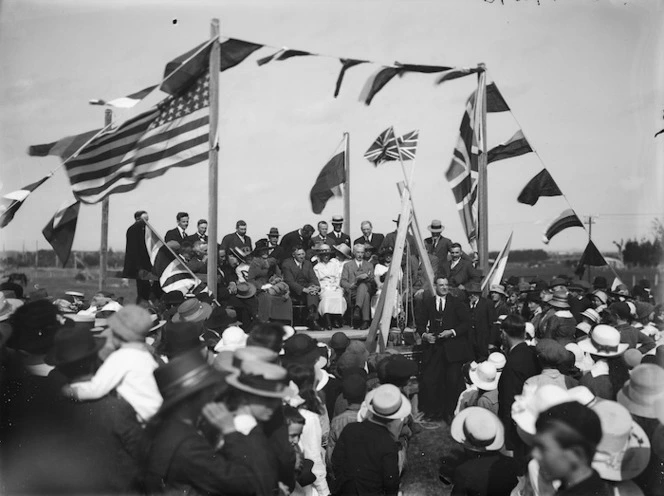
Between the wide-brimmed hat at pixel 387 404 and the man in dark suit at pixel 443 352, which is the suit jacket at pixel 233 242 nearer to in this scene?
the man in dark suit at pixel 443 352

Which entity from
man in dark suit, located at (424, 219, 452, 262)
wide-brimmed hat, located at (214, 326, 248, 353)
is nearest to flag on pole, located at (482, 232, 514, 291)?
man in dark suit, located at (424, 219, 452, 262)

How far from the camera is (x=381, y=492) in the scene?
4469 millimetres

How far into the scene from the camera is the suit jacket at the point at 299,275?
11.5 m

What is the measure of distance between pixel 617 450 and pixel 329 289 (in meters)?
8.37

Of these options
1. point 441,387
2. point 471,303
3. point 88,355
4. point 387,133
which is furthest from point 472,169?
point 88,355

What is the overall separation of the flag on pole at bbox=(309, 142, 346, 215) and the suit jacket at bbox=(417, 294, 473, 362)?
12.8 feet

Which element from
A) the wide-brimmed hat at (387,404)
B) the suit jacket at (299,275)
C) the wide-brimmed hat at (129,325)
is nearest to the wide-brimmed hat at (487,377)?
the wide-brimmed hat at (387,404)

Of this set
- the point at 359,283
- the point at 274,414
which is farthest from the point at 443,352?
the point at 274,414

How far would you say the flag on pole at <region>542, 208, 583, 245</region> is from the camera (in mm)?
11773

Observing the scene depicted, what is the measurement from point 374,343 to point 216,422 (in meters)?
5.42

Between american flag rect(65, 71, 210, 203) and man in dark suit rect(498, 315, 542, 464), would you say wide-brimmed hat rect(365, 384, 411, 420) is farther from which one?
american flag rect(65, 71, 210, 203)

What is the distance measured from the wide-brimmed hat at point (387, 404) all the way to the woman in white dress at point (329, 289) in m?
6.53

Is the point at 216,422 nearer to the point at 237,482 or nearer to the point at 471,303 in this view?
the point at 237,482

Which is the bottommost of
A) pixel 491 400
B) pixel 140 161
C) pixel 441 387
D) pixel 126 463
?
pixel 441 387
